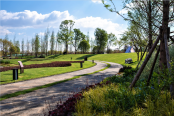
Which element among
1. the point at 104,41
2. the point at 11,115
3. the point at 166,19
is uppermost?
the point at 104,41

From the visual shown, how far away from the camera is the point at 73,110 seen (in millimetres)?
3418

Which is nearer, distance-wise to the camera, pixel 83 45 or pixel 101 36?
pixel 101 36

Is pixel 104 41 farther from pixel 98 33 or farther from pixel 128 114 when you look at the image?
pixel 128 114

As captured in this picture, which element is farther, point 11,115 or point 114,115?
point 11,115

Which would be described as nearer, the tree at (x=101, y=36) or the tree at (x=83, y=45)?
the tree at (x=101, y=36)

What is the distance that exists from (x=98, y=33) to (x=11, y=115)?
209 feet

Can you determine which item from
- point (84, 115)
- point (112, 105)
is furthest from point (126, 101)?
point (84, 115)

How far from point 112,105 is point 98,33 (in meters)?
63.9

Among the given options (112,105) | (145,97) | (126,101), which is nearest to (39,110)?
(112,105)

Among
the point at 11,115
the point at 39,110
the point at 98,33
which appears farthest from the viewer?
the point at 98,33

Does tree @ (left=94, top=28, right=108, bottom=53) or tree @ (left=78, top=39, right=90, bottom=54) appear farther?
tree @ (left=78, top=39, right=90, bottom=54)

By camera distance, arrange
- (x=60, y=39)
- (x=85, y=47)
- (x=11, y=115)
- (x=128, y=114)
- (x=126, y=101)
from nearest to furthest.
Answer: (x=128, y=114) < (x=126, y=101) < (x=11, y=115) < (x=60, y=39) < (x=85, y=47)

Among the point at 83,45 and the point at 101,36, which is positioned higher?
the point at 101,36

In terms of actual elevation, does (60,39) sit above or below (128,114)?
above
